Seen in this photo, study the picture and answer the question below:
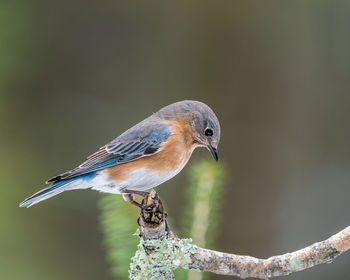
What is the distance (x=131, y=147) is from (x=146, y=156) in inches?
10.0

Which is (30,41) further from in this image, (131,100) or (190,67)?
(190,67)

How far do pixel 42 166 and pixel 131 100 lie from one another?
172 centimetres

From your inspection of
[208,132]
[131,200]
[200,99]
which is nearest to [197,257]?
[131,200]

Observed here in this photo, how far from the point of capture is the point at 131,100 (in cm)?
755

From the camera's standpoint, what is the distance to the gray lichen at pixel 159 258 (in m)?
2.75

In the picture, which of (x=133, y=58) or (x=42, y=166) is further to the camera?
(x=133, y=58)

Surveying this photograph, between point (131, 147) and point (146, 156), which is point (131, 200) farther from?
point (131, 147)

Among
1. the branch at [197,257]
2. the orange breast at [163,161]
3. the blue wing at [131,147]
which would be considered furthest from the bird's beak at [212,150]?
the branch at [197,257]

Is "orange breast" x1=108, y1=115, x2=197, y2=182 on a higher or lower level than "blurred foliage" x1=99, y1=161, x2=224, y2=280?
higher

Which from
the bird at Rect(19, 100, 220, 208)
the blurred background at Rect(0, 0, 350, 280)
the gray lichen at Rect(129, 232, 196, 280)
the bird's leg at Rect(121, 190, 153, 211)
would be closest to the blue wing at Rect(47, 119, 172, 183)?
the bird at Rect(19, 100, 220, 208)

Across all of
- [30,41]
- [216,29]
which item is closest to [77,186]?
[30,41]

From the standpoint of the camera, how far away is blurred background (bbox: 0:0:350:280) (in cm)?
637

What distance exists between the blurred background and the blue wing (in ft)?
5.98

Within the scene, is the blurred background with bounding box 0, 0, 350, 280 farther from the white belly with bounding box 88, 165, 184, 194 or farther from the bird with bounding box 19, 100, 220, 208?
Result: the white belly with bounding box 88, 165, 184, 194
